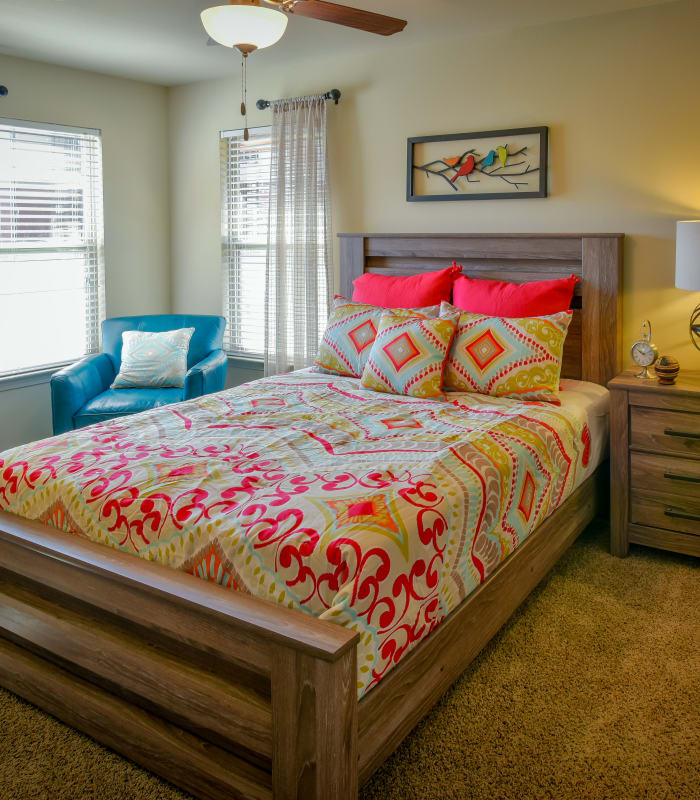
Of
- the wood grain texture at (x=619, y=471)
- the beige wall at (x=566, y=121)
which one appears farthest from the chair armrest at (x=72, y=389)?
the wood grain texture at (x=619, y=471)

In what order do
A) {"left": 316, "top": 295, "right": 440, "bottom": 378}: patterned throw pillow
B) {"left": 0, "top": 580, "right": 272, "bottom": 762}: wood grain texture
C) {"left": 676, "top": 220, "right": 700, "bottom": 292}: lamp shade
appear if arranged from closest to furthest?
1. {"left": 0, "top": 580, "right": 272, "bottom": 762}: wood grain texture
2. {"left": 676, "top": 220, "right": 700, "bottom": 292}: lamp shade
3. {"left": 316, "top": 295, "right": 440, "bottom": 378}: patterned throw pillow

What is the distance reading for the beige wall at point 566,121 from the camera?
3344 mm

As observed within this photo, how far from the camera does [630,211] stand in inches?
138

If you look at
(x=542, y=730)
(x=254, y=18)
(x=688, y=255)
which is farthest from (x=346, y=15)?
(x=542, y=730)

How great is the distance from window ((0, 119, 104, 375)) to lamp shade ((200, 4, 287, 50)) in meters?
Answer: 2.41

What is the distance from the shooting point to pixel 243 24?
2.28 m

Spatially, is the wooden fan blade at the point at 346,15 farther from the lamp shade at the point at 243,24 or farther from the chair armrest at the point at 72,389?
the chair armrest at the point at 72,389

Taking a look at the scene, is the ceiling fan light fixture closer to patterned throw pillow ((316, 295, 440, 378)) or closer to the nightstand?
patterned throw pillow ((316, 295, 440, 378))

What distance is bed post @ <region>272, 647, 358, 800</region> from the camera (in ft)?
5.07

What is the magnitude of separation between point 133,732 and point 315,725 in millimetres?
607

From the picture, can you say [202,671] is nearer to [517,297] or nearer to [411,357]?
[411,357]

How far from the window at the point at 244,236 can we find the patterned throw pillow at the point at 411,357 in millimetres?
1701

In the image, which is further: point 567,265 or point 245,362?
point 245,362

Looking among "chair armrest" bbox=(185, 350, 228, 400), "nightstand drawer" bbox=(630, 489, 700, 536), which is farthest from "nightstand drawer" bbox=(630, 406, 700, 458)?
"chair armrest" bbox=(185, 350, 228, 400)
